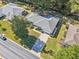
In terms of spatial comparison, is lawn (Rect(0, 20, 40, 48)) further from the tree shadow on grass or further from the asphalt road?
the asphalt road

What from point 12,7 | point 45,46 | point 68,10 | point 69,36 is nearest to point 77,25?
point 68,10

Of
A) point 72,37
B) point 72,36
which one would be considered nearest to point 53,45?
point 72,37

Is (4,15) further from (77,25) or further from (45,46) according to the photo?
(77,25)

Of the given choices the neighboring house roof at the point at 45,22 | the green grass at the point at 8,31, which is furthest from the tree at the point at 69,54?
the green grass at the point at 8,31

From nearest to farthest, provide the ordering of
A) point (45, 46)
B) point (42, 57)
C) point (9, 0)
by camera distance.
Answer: point (42, 57) < point (45, 46) < point (9, 0)

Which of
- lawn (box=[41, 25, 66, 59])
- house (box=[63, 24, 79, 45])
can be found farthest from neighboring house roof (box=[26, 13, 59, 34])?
house (box=[63, 24, 79, 45])

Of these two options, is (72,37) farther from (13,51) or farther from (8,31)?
(8,31)

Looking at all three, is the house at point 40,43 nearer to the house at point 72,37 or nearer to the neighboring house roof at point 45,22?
the neighboring house roof at point 45,22
